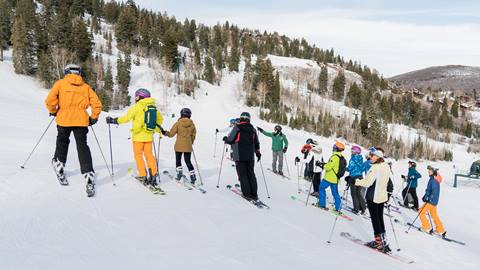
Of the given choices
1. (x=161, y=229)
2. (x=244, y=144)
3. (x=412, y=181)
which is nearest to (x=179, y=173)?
(x=244, y=144)

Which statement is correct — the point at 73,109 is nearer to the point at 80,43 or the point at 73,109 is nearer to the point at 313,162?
the point at 313,162

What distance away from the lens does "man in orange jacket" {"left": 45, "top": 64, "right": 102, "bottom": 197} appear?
5402 mm

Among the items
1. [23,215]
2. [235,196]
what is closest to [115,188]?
[23,215]

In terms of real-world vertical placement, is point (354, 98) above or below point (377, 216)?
above

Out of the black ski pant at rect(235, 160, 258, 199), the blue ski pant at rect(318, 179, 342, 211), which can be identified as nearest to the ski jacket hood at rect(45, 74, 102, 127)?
the black ski pant at rect(235, 160, 258, 199)

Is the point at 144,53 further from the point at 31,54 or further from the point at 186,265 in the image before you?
the point at 186,265

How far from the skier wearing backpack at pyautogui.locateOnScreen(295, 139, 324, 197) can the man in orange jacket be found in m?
5.86

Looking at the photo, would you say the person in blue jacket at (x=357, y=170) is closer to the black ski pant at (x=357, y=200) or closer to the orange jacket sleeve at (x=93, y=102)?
the black ski pant at (x=357, y=200)

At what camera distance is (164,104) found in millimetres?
40531

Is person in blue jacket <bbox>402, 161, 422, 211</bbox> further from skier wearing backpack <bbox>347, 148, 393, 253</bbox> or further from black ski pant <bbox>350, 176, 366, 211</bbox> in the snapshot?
skier wearing backpack <bbox>347, 148, 393, 253</bbox>

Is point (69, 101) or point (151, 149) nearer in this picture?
point (69, 101)

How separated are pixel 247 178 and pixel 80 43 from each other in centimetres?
3729

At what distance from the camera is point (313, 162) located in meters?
13.6

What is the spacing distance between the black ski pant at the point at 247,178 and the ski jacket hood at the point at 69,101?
337 centimetres
